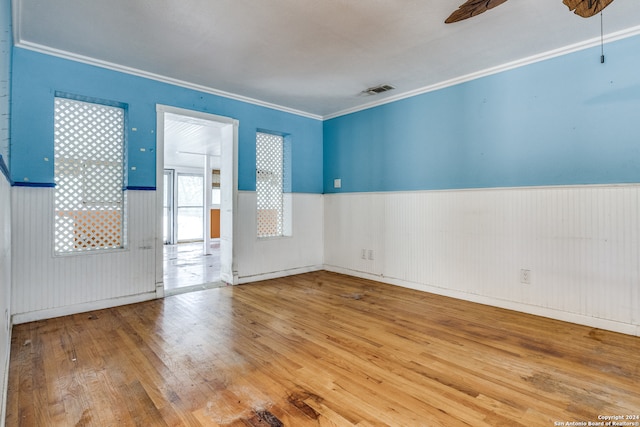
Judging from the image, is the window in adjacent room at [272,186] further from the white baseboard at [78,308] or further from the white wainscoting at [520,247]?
the white baseboard at [78,308]

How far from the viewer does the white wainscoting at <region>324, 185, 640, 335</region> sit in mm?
2578

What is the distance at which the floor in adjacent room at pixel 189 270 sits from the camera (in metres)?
4.04

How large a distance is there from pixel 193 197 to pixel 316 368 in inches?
335

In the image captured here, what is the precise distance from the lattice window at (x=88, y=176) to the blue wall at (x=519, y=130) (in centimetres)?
305

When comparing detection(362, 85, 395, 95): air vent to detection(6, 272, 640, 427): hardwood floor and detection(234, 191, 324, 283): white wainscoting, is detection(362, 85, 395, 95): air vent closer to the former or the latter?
detection(234, 191, 324, 283): white wainscoting

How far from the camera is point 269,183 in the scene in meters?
4.70

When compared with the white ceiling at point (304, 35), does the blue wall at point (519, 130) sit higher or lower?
lower

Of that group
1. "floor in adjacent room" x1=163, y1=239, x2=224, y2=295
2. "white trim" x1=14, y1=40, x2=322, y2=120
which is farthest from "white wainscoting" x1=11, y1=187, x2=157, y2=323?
"white trim" x1=14, y1=40, x2=322, y2=120

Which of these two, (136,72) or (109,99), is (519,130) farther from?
(109,99)

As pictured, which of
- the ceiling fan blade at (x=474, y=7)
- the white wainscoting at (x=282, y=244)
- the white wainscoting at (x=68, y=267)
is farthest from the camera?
the white wainscoting at (x=282, y=244)

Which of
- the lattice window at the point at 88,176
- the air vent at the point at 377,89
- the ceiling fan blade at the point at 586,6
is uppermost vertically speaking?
the air vent at the point at 377,89

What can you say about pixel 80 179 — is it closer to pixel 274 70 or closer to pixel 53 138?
pixel 53 138

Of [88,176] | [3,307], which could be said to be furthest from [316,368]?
[88,176]

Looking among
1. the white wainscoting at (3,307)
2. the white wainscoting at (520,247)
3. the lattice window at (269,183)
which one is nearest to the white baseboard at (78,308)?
the white wainscoting at (3,307)
